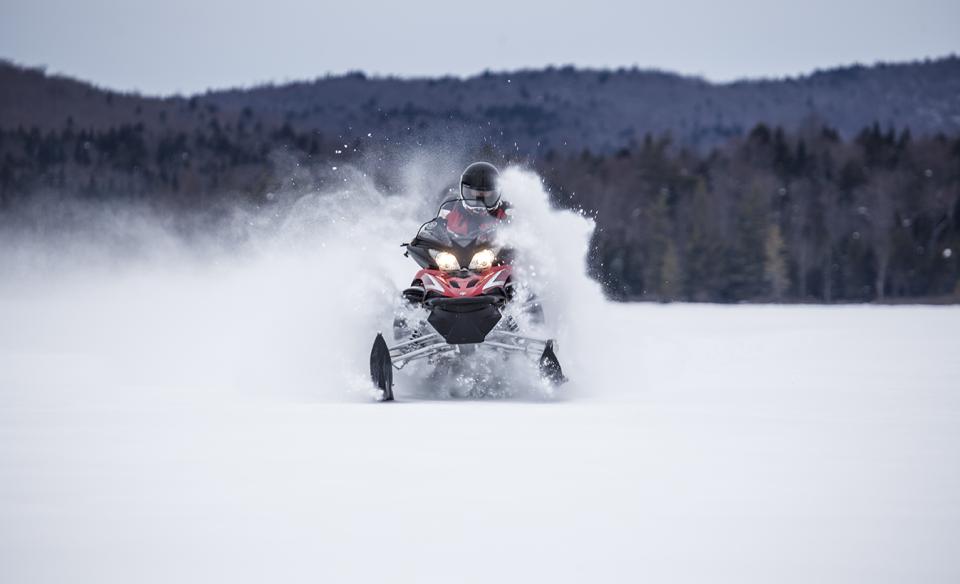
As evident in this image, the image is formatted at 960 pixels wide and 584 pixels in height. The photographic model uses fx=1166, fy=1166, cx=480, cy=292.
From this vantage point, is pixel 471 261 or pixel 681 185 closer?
pixel 471 261

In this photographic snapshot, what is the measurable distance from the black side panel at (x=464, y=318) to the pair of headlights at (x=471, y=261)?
0.56 metres

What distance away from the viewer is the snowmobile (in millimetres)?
12156

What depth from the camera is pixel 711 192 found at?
399ft

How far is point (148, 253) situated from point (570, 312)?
76897 millimetres

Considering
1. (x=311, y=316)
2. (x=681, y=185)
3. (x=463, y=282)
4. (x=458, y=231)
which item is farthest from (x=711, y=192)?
(x=463, y=282)

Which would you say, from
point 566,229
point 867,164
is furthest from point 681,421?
point 867,164

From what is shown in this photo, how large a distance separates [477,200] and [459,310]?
1.78 metres

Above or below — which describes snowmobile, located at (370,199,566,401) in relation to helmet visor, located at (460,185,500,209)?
below

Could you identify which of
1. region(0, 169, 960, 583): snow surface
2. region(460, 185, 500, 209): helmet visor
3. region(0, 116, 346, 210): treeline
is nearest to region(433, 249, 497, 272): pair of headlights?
region(460, 185, 500, 209): helmet visor

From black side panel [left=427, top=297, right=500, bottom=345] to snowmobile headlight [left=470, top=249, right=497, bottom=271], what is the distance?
2.02ft

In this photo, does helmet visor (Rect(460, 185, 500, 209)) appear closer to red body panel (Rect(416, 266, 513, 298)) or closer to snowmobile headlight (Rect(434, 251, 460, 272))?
snowmobile headlight (Rect(434, 251, 460, 272))

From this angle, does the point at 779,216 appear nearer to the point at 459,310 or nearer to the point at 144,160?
the point at 144,160

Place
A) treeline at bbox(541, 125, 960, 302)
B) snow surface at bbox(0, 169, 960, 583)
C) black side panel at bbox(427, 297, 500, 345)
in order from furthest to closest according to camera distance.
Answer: treeline at bbox(541, 125, 960, 302) < black side panel at bbox(427, 297, 500, 345) < snow surface at bbox(0, 169, 960, 583)

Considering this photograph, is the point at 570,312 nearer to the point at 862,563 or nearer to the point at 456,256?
the point at 456,256
